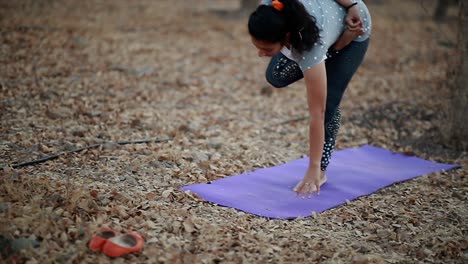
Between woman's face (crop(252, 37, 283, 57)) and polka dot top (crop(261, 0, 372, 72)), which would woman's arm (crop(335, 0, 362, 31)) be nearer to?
polka dot top (crop(261, 0, 372, 72))

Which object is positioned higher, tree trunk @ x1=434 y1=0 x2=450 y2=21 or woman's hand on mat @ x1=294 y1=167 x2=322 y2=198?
tree trunk @ x1=434 y1=0 x2=450 y2=21

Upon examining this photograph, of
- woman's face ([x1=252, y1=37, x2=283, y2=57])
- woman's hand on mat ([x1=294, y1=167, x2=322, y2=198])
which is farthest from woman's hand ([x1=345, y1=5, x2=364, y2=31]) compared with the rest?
woman's hand on mat ([x1=294, y1=167, x2=322, y2=198])

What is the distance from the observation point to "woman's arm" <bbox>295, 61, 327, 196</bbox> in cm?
277

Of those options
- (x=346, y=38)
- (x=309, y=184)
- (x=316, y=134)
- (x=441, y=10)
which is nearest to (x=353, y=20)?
(x=346, y=38)

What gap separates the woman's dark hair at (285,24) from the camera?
2.56m

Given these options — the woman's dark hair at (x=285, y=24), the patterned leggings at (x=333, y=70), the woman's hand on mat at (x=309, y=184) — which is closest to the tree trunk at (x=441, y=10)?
the patterned leggings at (x=333, y=70)

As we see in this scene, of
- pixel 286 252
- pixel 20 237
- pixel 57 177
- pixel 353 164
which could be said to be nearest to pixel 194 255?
pixel 286 252

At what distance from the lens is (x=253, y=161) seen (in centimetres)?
383

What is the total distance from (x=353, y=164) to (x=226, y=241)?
172 cm

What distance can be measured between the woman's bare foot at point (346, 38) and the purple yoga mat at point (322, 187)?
95 cm

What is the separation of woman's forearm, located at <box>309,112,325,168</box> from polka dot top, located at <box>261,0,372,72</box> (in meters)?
0.30

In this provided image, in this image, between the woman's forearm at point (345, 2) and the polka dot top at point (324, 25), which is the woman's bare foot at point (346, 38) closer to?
the polka dot top at point (324, 25)

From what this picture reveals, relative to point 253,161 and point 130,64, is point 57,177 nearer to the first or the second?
point 253,161

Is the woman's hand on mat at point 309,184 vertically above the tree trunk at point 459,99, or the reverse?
the tree trunk at point 459,99
